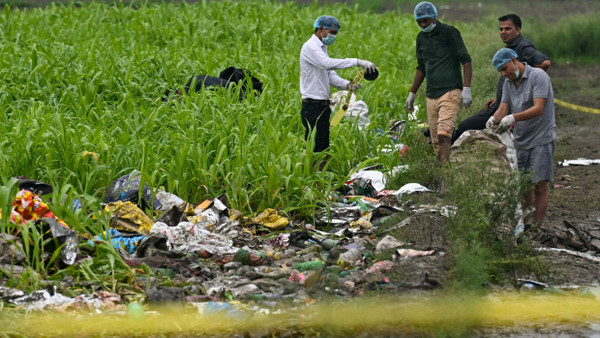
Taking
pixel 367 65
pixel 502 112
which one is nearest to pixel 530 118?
pixel 502 112

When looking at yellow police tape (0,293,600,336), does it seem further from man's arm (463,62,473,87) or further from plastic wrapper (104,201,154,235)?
man's arm (463,62,473,87)

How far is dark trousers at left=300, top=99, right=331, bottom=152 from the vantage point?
9250mm

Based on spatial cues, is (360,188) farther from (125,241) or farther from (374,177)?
(125,241)

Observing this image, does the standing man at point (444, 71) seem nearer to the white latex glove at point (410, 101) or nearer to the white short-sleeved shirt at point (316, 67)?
the white latex glove at point (410, 101)

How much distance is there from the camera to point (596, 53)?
21.7m

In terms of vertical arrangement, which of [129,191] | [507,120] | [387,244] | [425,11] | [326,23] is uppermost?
[425,11]

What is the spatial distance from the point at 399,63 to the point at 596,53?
766 centimetres

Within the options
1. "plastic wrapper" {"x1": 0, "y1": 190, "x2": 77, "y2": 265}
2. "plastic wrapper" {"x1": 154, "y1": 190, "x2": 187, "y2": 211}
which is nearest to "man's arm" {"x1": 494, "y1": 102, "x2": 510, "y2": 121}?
"plastic wrapper" {"x1": 154, "y1": 190, "x2": 187, "y2": 211}

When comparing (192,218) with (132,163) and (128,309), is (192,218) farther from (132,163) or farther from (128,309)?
(128,309)

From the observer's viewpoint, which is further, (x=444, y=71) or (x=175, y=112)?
(x=175, y=112)

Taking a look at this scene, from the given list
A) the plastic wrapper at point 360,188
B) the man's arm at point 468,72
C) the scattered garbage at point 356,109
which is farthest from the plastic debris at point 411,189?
the scattered garbage at point 356,109

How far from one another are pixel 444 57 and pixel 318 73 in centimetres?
120

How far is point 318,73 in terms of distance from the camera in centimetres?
918

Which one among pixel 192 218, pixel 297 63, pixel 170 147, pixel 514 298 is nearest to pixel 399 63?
pixel 297 63
